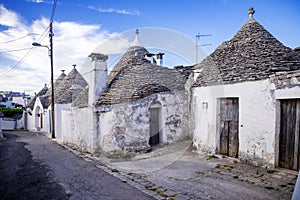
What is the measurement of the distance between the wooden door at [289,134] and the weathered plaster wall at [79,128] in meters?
7.90

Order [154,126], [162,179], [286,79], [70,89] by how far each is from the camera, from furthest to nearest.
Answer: [70,89] → [154,126] → [286,79] → [162,179]

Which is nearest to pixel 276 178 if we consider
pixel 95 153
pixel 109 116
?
pixel 109 116

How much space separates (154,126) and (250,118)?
17.0 ft

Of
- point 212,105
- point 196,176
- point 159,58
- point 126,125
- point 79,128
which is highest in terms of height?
point 159,58

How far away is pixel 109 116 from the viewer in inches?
424

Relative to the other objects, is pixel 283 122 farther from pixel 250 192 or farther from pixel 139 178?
pixel 139 178

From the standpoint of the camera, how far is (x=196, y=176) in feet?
23.4

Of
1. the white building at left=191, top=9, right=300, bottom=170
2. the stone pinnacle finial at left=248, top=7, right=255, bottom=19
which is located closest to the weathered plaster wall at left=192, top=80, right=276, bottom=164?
the white building at left=191, top=9, right=300, bottom=170

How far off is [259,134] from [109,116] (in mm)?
6389

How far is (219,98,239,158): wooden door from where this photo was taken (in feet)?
29.3

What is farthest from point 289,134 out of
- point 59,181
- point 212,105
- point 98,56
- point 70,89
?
point 70,89

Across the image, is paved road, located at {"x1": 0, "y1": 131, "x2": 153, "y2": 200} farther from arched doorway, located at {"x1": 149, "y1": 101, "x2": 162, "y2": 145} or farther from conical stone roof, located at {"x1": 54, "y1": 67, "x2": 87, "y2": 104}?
conical stone roof, located at {"x1": 54, "y1": 67, "x2": 87, "y2": 104}

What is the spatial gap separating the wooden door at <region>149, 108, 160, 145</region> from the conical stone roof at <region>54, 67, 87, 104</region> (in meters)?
12.8

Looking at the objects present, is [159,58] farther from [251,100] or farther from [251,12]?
[251,100]
